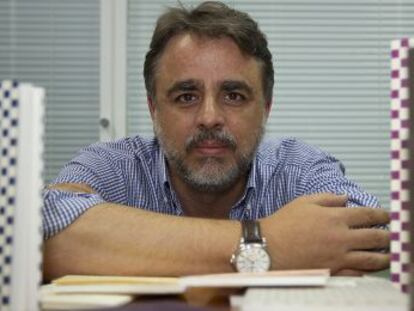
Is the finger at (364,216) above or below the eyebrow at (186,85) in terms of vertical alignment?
below

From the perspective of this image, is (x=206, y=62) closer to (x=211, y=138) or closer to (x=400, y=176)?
(x=211, y=138)

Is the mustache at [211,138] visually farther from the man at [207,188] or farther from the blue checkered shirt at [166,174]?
the blue checkered shirt at [166,174]

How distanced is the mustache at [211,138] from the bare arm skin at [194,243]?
1.45 ft

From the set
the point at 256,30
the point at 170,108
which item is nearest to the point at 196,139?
the point at 170,108

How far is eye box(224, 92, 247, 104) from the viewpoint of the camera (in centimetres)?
144

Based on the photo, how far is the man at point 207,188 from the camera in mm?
926

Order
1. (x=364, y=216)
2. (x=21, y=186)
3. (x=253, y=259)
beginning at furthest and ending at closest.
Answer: (x=364, y=216) < (x=253, y=259) < (x=21, y=186)

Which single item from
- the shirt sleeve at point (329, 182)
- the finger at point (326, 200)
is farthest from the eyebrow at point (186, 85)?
the finger at point (326, 200)

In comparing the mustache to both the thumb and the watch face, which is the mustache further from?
the watch face

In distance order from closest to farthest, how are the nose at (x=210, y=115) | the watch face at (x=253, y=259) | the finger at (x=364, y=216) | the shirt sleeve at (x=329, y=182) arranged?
the watch face at (x=253, y=259) < the finger at (x=364, y=216) < the shirt sleeve at (x=329, y=182) < the nose at (x=210, y=115)

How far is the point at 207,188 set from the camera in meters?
1.49

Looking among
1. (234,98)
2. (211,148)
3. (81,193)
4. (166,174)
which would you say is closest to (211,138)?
(211,148)

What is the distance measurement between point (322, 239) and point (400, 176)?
249 mm

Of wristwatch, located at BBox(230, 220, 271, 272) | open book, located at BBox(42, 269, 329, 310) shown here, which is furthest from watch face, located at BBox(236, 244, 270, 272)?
open book, located at BBox(42, 269, 329, 310)
